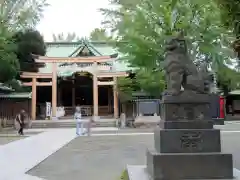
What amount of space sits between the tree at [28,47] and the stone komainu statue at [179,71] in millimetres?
29338

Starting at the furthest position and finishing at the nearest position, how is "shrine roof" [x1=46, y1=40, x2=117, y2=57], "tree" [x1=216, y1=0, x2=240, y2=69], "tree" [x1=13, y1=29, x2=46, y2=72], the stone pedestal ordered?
"shrine roof" [x1=46, y1=40, x2=117, y2=57] < "tree" [x1=13, y1=29, x2=46, y2=72] < the stone pedestal < "tree" [x1=216, y1=0, x2=240, y2=69]

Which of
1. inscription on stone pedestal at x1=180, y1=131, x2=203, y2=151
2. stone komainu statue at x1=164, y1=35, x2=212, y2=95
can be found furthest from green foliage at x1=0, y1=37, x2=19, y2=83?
inscription on stone pedestal at x1=180, y1=131, x2=203, y2=151

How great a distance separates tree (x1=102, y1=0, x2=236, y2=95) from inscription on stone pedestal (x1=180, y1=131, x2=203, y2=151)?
14.7 metres

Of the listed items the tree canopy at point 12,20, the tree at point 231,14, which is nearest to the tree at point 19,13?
the tree canopy at point 12,20

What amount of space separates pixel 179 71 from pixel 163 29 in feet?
52.7

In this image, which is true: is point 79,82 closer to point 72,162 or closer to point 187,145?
point 72,162

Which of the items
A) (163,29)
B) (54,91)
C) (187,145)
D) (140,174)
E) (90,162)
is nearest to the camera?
(187,145)

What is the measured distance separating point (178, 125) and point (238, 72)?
24122mm

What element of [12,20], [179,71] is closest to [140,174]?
[179,71]

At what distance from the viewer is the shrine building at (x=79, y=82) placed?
31.8 m

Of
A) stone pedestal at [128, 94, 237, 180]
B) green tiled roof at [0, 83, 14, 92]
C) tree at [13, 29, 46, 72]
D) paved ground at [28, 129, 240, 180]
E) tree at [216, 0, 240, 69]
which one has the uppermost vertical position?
tree at [13, 29, 46, 72]

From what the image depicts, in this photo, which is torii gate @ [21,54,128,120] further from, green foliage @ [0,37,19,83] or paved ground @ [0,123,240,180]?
paved ground @ [0,123,240,180]

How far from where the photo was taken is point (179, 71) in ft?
23.2

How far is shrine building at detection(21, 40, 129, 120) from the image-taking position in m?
31.8
